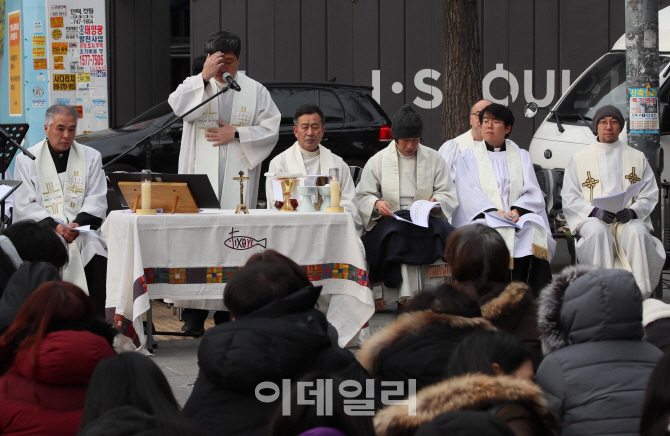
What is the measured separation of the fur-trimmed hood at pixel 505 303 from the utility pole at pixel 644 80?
397 centimetres

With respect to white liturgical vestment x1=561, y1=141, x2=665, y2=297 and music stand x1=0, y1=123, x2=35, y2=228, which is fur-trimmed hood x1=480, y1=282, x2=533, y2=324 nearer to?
white liturgical vestment x1=561, y1=141, x2=665, y2=297

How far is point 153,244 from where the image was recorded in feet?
17.1

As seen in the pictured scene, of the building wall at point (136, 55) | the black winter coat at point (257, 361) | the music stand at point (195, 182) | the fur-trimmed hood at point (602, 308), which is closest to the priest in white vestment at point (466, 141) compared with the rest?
the music stand at point (195, 182)

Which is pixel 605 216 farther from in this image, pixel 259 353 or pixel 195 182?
pixel 259 353

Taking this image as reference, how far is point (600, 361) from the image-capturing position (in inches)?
102

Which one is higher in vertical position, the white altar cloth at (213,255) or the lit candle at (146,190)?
the lit candle at (146,190)

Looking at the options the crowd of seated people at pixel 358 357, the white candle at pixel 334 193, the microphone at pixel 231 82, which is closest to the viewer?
the crowd of seated people at pixel 358 357

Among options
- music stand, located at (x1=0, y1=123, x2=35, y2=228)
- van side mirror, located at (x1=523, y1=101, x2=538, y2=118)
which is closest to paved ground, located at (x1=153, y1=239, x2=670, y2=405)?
music stand, located at (x1=0, y1=123, x2=35, y2=228)

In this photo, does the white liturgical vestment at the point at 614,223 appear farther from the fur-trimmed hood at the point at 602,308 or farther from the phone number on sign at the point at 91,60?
the phone number on sign at the point at 91,60

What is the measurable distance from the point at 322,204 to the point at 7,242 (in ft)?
7.02

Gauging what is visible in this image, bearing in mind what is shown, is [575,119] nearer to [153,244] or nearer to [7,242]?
[153,244]

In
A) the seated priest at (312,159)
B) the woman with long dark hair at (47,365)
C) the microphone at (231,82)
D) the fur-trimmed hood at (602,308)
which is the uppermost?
the microphone at (231,82)

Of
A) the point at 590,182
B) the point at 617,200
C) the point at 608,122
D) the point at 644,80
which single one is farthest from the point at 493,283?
the point at 644,80

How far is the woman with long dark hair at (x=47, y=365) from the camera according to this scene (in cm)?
267
